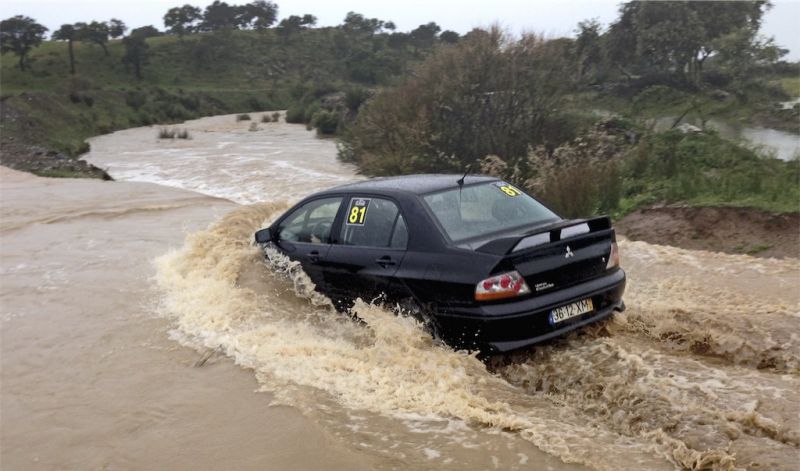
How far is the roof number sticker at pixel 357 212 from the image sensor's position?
595 centimetres

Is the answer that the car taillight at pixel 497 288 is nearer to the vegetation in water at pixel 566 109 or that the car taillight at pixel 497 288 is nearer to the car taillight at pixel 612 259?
the car taillight at pixel 612 259

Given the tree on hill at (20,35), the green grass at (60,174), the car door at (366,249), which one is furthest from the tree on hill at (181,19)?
the car door at (366,249)

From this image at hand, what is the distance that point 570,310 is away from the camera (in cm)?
499

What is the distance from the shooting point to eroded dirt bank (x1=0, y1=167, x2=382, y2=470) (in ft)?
14.2

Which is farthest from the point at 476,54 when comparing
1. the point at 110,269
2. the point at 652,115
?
the point at 110,269

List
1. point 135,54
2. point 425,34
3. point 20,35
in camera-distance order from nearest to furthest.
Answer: point 20,35 < point 135,54 < point 425,34

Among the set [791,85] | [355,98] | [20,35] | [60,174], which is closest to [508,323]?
[60,174]

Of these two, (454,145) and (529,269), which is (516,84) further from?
(529,269)

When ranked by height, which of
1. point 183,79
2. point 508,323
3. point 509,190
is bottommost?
point 508,323

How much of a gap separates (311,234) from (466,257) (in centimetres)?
198

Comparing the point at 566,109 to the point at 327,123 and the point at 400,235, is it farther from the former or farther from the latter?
the point at 327,123

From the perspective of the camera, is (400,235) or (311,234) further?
(311,234)

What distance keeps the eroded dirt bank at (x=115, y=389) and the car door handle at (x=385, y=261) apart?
49.9 inches

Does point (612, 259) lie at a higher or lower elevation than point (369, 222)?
lower
